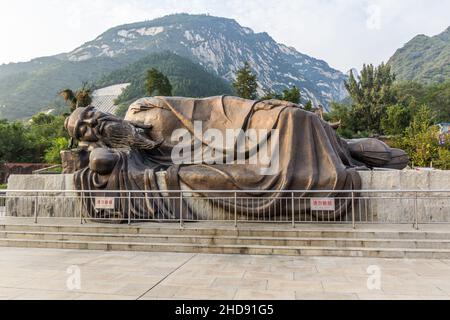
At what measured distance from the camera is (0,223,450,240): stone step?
577cm

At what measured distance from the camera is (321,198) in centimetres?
642

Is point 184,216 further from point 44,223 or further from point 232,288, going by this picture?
point 232,288

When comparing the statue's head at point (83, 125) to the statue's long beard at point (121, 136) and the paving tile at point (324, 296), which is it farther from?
Result: the paving tile at point (324, 296)

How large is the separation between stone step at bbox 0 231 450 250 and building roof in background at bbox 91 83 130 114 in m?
77.9

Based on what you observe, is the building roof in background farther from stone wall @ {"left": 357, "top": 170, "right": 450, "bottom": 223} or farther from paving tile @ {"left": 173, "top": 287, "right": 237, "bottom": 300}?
paving tile @ {"left": 173, "top": 287, "right": 237, "bottom": 300}

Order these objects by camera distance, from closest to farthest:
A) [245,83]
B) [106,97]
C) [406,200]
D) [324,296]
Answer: [324,296], [406,200], [245,83], [106,97]

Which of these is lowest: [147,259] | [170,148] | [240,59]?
[147,259]

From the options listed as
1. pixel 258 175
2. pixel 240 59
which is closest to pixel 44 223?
pixel 258 175

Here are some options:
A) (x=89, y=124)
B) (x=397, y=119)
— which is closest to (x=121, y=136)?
(x=89, y=124)

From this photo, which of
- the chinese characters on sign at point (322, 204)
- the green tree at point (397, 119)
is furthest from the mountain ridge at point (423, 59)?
the chinese characters on sign at point (322, 204)

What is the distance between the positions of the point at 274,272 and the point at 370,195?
3247 mm

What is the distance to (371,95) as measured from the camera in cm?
3709

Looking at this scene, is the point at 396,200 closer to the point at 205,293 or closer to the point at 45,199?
the point at 205,293

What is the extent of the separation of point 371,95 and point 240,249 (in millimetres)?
35698
